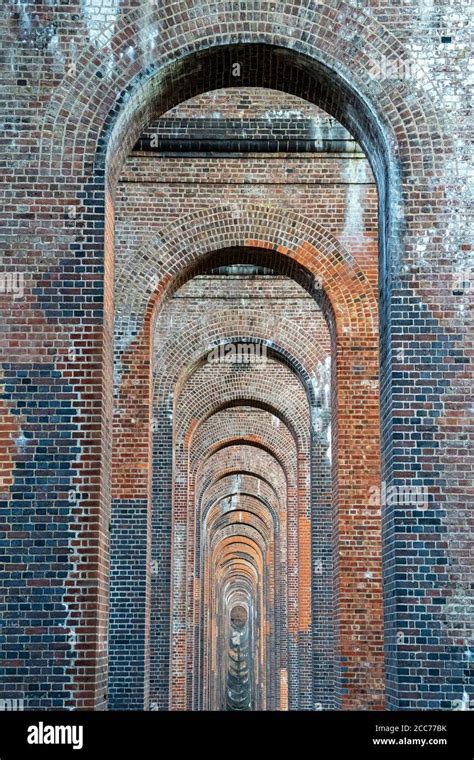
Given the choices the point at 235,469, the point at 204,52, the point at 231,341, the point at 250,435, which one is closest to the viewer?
the point at 204,52

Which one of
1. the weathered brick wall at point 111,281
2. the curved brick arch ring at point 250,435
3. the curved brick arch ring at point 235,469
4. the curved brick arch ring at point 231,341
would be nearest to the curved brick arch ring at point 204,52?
the weathered brick wall at point 111,281

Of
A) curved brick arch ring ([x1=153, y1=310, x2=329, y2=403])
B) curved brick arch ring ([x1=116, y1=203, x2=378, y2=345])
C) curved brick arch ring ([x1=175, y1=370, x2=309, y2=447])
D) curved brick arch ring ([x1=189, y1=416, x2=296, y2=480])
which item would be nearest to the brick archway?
curved brick arch ring ([x1=116, y1=203, x2=378, y2=345])

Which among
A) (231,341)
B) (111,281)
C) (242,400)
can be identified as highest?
(242,400)

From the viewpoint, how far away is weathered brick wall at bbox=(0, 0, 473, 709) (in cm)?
923

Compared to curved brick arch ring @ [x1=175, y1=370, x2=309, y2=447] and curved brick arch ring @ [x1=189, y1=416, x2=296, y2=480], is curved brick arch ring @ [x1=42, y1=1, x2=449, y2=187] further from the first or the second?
curved brick arch ring @ [x1=189, y1=416, x2=296, y2=480]

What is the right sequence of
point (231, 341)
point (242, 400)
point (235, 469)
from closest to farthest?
1. point (231, 341)
2. point (242, 400)
3. point (235, 469)

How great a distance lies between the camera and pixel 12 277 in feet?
32.1

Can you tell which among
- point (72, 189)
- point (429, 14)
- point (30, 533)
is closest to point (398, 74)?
point (429, 14)

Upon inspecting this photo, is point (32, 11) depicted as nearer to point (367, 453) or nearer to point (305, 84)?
point (305, 84)

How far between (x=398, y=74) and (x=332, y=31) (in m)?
0.74

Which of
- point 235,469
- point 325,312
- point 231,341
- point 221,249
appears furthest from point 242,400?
point 325,312

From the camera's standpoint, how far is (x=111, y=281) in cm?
1045

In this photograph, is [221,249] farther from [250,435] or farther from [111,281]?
[250,435]

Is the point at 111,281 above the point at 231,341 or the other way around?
the other way around
